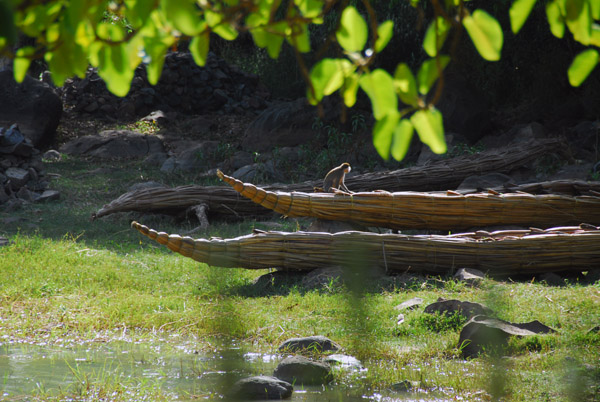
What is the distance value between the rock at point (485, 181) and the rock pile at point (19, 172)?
6173mm

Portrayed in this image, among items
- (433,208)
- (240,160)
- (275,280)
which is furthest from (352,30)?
(240,160)

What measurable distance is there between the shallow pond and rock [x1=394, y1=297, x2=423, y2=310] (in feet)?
3.66

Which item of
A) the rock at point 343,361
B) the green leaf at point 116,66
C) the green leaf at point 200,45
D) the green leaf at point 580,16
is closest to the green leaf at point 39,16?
the green leaf at point 116,66

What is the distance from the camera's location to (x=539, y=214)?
6477 mm

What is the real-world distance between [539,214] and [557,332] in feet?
8.42

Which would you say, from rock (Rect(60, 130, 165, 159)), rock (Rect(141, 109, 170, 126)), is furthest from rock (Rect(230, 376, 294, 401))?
rock (Rect(141, 109, 170, 126))

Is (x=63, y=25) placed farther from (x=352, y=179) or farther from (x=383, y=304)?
(x=352, y=179)

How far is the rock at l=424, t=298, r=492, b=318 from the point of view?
14.4ft

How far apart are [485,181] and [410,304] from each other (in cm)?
424

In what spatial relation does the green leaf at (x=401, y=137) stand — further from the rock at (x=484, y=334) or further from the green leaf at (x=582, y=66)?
the rock at (x=484, y=334)

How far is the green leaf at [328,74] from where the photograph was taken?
1310 mm

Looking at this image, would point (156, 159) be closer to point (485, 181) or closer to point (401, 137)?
point (485, 181)

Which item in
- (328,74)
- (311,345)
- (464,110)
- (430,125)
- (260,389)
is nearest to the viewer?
(430,125)

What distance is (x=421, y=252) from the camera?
549 centimetres
